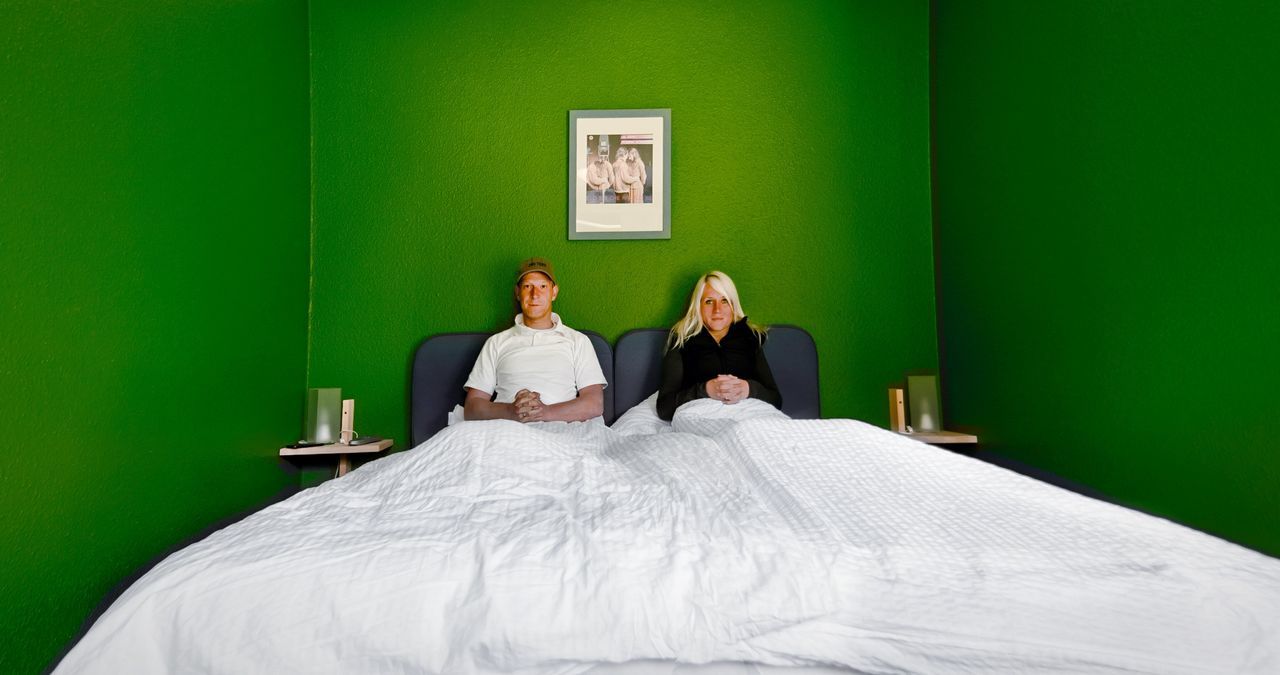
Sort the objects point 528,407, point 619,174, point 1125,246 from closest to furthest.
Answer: point 1125,246, point 528,407, point 619,174

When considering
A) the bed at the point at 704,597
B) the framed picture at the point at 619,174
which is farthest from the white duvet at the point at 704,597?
the framed picture at the point at 619,174

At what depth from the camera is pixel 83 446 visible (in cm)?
152

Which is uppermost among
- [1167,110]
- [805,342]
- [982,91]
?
[982,91]

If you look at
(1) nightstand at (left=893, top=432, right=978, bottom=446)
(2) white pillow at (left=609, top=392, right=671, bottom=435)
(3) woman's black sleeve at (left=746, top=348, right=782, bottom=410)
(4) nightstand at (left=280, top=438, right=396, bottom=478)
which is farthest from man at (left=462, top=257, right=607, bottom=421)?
(1) nightstand at (left=893, top=432, right=978, bottom=446)

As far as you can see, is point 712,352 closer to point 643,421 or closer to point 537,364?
point 643,421

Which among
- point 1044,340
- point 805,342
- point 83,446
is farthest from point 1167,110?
point 83,446

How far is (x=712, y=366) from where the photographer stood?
271cm

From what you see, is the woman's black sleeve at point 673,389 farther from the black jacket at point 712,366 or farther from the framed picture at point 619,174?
the framed picture at point 619,174

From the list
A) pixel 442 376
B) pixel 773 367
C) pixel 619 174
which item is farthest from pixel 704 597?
pixel 619 174

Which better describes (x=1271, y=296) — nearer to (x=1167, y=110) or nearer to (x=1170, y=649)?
(x=1167, y=110)

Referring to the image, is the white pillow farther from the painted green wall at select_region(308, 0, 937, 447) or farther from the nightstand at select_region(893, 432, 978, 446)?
the nightstand at select_region(893, 432, 978, 446)

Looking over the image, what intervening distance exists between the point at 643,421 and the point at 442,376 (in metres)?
0.94

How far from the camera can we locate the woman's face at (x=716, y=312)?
284cm

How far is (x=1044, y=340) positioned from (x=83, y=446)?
114 inches
